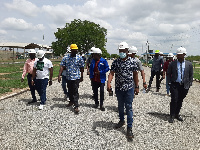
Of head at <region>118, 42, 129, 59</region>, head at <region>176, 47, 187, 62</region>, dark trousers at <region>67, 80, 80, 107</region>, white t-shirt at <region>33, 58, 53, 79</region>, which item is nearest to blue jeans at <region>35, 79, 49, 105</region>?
white t-shirt at <region>33, 58, 53, 79</region>

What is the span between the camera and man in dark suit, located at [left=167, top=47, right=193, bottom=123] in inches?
187

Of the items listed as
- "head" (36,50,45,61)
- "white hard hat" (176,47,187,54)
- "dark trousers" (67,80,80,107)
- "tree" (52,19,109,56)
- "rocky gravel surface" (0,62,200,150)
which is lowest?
"rocky gravel surface" (0,62,200,150)

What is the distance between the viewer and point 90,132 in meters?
4.06

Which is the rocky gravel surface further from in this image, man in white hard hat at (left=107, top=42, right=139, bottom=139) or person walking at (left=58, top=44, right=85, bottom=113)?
person walking at (left=58, top=44, right=85, bottom=113)

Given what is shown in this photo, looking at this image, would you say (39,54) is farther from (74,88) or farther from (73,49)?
(74,88)

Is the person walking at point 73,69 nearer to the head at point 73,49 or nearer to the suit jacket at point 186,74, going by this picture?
the head at point 73,49

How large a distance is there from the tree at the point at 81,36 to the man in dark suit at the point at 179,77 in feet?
146

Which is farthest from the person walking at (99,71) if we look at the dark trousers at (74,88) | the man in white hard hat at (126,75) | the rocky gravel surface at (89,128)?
the man in white hard hat at (126,75)

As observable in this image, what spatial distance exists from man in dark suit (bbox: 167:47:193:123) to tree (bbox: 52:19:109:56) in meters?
Answer: 44.4

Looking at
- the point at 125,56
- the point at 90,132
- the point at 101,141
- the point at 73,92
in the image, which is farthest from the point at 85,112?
the point at 125,56

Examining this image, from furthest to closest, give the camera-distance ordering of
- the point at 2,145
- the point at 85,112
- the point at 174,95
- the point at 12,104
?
the point at 12,104 → the point at 85,112 → the point at 174,95 → the point at 2,145

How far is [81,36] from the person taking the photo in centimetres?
4959

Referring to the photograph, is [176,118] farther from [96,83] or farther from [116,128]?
[96,83]

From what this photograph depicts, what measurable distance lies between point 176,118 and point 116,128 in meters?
1.92
